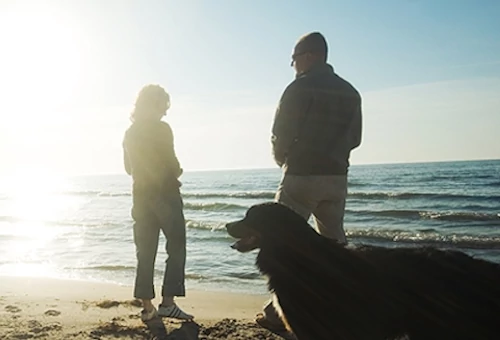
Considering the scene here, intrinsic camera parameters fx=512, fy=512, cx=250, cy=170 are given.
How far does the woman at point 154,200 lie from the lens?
4.82 metres

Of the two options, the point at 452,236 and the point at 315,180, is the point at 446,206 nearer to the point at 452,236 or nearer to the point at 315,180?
the point at 452,236

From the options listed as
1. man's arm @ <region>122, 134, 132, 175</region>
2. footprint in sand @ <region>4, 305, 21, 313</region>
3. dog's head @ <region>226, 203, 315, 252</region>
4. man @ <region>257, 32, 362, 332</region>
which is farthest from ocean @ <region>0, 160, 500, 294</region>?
dog's head @ <region>226, 203, 315, 252</region>

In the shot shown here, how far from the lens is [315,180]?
4.36 m

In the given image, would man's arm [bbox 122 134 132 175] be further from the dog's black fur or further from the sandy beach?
the dog's black fur

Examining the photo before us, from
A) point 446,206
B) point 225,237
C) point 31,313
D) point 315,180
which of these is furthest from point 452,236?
point 31,313

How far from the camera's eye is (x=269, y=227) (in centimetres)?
353

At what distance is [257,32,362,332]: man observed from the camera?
4.33 m

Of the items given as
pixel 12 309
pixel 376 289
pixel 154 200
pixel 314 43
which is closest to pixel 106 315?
pixel 12 309

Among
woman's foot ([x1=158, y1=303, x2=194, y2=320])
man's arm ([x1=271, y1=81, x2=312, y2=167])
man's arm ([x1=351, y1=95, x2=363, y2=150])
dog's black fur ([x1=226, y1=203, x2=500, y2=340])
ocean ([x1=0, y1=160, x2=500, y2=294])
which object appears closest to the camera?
dog's black fur ([x1=226, y1=203, x2=500, y2=340])

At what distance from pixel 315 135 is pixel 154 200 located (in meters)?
1.67

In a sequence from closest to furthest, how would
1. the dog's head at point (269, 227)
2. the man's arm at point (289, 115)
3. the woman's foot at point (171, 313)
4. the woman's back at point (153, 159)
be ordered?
the dog's head at point (269, 227) < the man's arm at point (289, 115) < the woman's foot at point (171, 313) < the woman's back at point (153, 159)

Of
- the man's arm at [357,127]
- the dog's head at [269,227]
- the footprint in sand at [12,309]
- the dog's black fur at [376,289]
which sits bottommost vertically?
the footprint in sand at [12,309]

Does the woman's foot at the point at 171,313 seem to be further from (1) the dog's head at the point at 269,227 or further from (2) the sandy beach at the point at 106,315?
(1) the dog's head at the point at 269,227

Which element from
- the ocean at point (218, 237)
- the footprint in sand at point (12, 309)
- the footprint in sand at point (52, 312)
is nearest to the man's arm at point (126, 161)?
the footprint in sand at point (52, 312)
